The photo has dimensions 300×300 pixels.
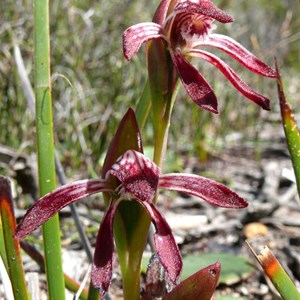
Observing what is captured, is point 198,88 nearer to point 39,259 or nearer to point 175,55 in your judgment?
point 175,55

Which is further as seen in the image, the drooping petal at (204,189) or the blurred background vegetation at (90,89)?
the blurred background vegetation at (90,89)

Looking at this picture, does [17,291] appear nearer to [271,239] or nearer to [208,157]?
[271,239]

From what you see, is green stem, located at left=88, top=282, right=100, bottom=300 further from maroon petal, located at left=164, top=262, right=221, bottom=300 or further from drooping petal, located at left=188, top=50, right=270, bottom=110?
drooping petal, located at left=188, top=50, right=270, bottom=110

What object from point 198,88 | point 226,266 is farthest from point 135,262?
point 226,266

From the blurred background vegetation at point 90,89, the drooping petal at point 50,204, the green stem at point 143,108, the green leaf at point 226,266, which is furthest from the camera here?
the blurred background vegetation at point 90,89

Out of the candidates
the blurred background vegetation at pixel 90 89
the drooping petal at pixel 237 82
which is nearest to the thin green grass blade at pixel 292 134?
the drooping petal at pixel 237 82

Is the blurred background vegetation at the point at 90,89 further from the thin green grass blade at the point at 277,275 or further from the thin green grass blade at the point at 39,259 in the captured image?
the thin green grass blade at the point at 277,275

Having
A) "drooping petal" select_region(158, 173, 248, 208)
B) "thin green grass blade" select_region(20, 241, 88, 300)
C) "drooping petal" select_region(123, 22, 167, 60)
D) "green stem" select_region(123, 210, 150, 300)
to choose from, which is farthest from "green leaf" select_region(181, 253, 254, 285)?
"drooping petal" select_region(123, 22, 167, 60)

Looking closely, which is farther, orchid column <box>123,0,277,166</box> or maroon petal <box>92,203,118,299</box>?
orchid column <box>123,0,277,166</box>
